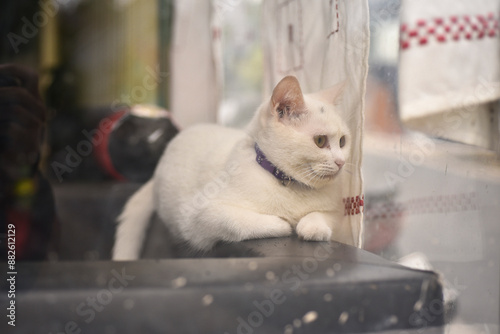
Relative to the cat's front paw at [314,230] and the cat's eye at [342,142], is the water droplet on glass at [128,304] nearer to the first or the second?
the cat's front paw at [314,230]

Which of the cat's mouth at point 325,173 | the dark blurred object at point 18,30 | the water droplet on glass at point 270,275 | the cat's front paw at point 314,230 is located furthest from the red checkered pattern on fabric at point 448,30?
the dark blurred object at point 18,30

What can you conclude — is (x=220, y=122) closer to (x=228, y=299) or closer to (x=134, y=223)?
(x=134, y=223)

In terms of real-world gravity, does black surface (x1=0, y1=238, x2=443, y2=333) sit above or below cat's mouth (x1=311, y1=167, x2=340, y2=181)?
below

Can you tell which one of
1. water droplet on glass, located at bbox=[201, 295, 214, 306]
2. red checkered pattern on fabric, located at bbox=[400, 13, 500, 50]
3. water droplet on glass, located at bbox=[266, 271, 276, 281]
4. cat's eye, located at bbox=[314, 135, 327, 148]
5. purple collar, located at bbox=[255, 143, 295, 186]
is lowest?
water droplet on glass, located at bbox=[201, 295, 214, 306]

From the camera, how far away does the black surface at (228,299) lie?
505mm

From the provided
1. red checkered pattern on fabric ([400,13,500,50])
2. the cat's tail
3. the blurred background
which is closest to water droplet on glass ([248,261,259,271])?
the blurred background

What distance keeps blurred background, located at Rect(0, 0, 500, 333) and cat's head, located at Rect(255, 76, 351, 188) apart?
7cm

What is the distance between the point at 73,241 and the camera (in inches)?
43.7

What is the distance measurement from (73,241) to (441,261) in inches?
38.3

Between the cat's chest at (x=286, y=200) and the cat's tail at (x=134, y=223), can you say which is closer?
the cat's chest at (x=286, y=200)

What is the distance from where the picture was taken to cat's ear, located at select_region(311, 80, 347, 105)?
70 centimetres

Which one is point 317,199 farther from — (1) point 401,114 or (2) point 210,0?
(2) point 210,0

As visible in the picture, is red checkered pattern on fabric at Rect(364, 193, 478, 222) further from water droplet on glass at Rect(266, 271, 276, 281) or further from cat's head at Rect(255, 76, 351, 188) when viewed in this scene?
water droplet on glass at Rect(266, 271, 276, 281)

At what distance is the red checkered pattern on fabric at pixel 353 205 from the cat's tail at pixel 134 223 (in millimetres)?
670
